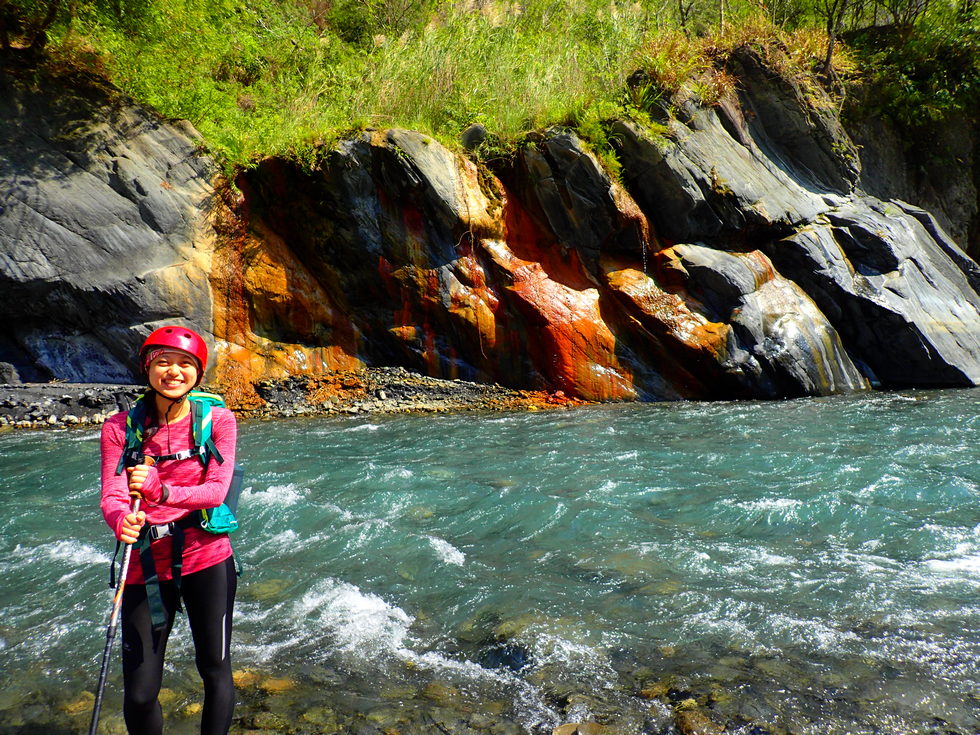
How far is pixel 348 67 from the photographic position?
47.2ft

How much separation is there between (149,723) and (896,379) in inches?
524

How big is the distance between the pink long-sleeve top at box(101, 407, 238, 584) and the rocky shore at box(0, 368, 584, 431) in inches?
316

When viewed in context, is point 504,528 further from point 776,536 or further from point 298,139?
point 298,139

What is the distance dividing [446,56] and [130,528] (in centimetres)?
1353

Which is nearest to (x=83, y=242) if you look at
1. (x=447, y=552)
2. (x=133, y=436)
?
(x=447, y=552)

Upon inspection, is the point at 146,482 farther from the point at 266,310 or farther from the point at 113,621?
the point at 266,310

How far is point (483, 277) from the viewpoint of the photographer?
11664mm

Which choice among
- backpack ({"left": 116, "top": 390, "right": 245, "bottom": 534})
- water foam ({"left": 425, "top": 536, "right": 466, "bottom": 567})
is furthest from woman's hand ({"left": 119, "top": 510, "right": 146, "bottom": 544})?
water foam ({"left": 425, "top": 536, "right": 466, "bottom": 567})

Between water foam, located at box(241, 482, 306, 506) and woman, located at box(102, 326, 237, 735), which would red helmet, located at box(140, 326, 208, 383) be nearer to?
woman, located at box(102, 326, 237, 735)

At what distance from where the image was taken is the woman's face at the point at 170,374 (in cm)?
245

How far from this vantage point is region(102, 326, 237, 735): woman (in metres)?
2.36

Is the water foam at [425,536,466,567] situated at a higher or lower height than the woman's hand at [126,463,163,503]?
lower

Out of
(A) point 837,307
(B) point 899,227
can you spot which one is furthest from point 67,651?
(B) point 899,227

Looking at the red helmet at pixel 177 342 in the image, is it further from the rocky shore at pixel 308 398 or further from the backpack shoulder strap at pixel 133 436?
the rocky shore at pixel 308 398
